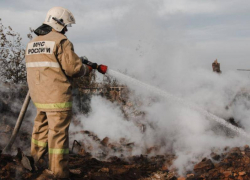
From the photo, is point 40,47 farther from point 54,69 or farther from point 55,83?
point 55,83

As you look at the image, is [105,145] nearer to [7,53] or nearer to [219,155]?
[219,155]

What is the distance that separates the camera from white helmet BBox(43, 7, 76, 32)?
3.79 meters

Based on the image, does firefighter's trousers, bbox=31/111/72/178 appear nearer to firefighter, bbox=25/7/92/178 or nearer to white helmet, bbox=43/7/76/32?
firefighter, bbox=25/7/92/178

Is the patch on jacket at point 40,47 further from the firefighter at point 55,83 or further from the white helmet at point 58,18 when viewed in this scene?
the white helmet at point 58,18

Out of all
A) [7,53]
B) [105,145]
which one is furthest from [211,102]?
[7,53]

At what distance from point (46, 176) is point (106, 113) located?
464cm

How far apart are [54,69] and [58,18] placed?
746 millimetres

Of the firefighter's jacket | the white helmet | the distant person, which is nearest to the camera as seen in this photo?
the firefighter's jacket

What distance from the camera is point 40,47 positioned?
3596mm

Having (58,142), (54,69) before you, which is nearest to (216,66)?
(54,69)

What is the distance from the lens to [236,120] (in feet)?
22.6

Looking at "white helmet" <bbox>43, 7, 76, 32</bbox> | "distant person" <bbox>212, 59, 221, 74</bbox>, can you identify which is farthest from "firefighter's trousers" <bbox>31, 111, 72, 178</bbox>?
"distant person" <bbox>212, 59, 221, 74</bbox>

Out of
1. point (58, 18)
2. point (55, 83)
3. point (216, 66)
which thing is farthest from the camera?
point (216, 66)

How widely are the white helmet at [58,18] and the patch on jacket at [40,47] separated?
339mm
